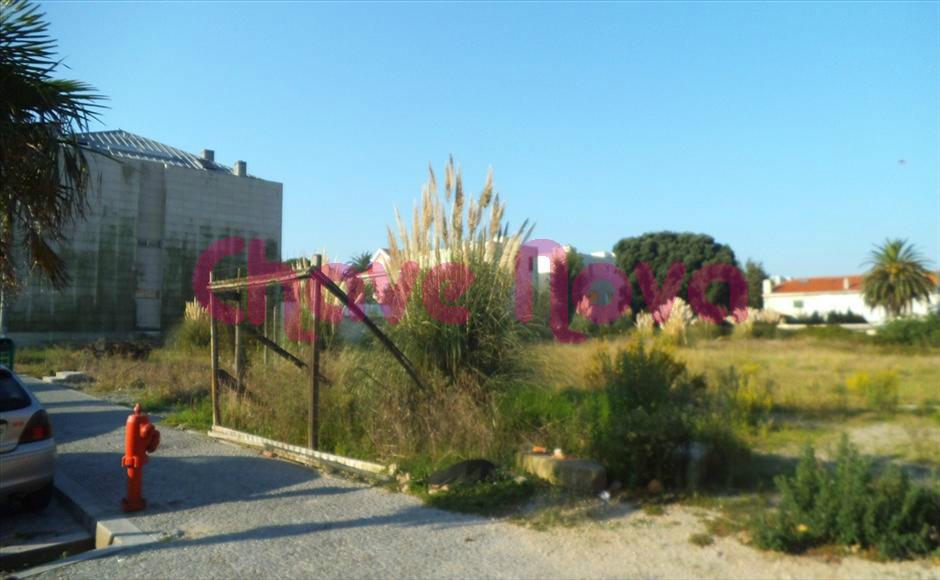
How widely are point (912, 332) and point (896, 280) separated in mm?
22938

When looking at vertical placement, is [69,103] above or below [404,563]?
above

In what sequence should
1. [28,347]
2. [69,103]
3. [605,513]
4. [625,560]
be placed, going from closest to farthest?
[625,560], [605,513], [69,103], [28,347]

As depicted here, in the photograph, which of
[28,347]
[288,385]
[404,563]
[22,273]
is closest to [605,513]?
[404,563]

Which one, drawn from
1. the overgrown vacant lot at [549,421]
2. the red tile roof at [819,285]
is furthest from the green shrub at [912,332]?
the red tile roof at [819,285]

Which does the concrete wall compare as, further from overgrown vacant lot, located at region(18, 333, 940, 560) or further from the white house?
the white house

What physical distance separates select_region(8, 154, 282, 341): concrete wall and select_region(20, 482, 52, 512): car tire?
25.9 metres

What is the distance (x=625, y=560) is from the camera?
492 centimetres

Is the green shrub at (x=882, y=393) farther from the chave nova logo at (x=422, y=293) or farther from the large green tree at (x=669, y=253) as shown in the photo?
the large green tree at (x=669, y=253)

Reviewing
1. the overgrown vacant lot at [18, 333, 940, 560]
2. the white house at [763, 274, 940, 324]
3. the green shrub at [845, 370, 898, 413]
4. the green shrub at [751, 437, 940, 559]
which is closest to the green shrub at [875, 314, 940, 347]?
the overgrown vacant lot at [18, 333, 940, 560]

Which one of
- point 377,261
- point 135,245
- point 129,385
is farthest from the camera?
point 135,245

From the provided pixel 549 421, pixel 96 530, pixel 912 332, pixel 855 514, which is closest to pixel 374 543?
pixel 96 530

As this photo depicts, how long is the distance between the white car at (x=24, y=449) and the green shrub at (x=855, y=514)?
19.1ft

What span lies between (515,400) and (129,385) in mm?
11534

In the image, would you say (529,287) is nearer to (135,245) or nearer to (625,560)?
(625,560)
